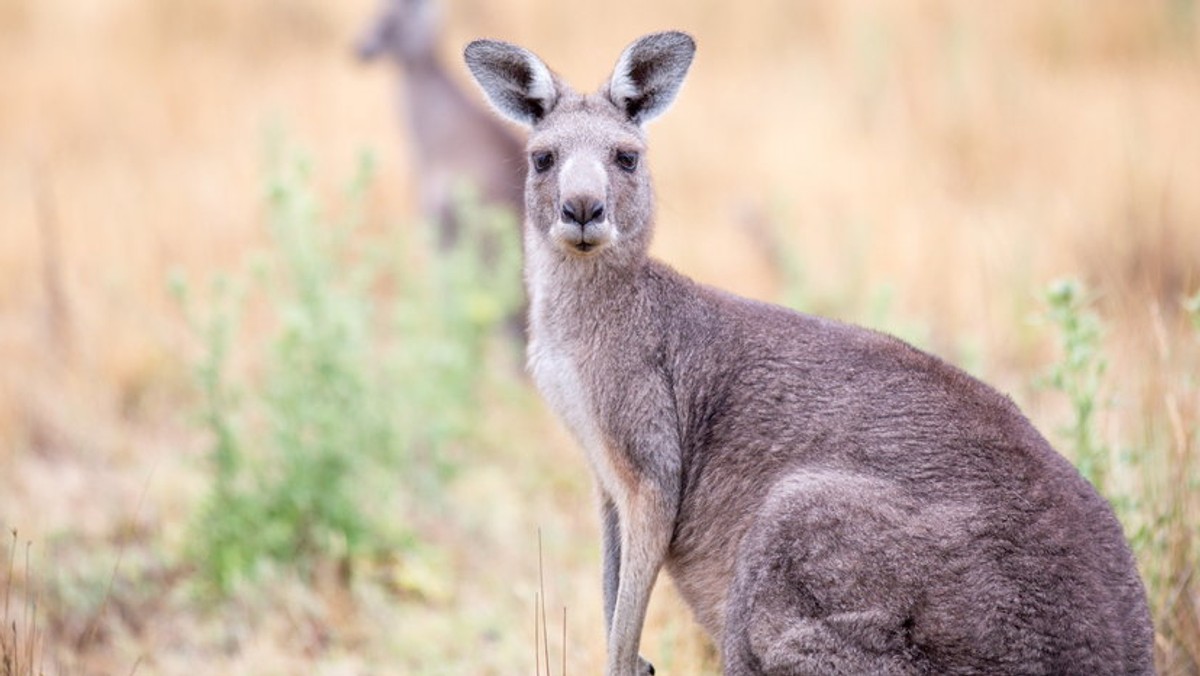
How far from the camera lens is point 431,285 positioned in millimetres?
8078

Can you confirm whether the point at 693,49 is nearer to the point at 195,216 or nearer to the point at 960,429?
the point at 960,429

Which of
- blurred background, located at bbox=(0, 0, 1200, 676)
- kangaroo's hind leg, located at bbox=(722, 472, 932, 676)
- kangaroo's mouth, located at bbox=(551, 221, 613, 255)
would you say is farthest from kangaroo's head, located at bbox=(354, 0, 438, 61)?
kangaroo's hind leg, located at bbox=(722, 472, 932, 676)

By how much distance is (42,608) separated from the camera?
5.70m

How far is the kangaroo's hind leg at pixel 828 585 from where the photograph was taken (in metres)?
3.41

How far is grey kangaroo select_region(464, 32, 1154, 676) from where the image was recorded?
338cm

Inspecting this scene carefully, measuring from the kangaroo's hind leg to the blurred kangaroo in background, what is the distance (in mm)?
5392

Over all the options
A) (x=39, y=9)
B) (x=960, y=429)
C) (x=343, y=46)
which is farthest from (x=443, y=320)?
(x=39, y=9)

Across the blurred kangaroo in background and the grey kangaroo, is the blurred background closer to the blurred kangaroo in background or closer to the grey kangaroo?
the blurred kangaroo in background

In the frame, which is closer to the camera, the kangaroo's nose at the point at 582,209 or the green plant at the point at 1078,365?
the kangaroo's nose at the point at 582,209

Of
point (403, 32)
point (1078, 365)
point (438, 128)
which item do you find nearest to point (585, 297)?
point (1078, 365)

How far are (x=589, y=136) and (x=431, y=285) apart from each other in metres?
3.82

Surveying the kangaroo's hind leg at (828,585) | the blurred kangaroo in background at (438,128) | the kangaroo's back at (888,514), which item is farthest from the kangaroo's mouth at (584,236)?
the blurred kangaroo in background at (438,128)

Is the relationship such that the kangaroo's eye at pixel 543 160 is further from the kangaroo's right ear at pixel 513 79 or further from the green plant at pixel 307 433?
the green plant at pixel 307 433

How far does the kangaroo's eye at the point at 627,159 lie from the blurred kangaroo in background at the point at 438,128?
4342 millimetres
